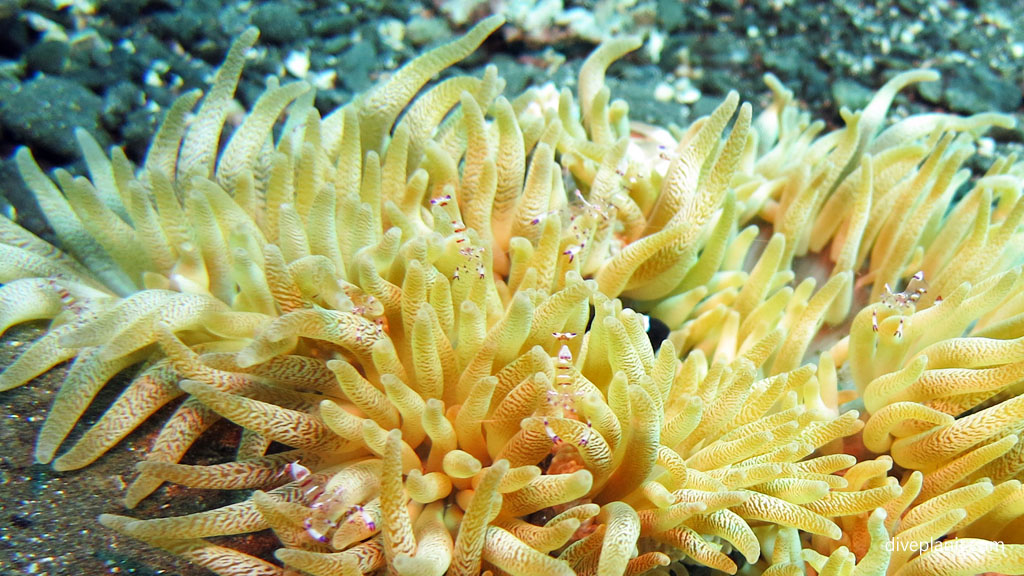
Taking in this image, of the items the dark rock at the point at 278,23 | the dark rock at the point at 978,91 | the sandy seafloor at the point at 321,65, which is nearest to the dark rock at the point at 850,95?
the sandy seafloor at the point at 321,65

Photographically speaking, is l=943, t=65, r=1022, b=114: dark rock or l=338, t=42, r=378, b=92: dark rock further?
l=943, t=65, r=1022, b=114: dark rock

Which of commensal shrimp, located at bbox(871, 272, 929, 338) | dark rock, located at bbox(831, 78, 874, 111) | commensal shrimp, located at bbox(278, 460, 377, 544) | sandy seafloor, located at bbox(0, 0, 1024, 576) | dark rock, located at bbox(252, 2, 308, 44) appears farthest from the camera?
dark rock, located at bbox(831, 78, 874, 111)

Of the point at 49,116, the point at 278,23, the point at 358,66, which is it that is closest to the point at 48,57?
the point at 49,116

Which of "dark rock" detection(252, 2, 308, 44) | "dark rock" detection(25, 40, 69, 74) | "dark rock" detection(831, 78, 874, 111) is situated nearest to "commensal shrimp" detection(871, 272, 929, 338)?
"dark rock" detection(831, 78, 874, 111)

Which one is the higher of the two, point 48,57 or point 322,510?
point 48,57

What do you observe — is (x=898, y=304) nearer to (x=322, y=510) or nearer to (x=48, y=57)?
(x=322, y=510)

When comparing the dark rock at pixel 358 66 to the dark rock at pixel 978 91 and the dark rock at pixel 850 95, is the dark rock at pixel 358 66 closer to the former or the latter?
the dark rock at pixel 850 95

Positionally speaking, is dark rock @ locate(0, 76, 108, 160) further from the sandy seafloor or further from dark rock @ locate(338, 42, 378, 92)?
dark rock @ locate(338, 42, 378, 92)

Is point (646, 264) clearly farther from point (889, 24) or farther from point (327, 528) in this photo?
point (889, 24)

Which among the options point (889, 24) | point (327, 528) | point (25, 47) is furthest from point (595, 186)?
point (889, 24)
